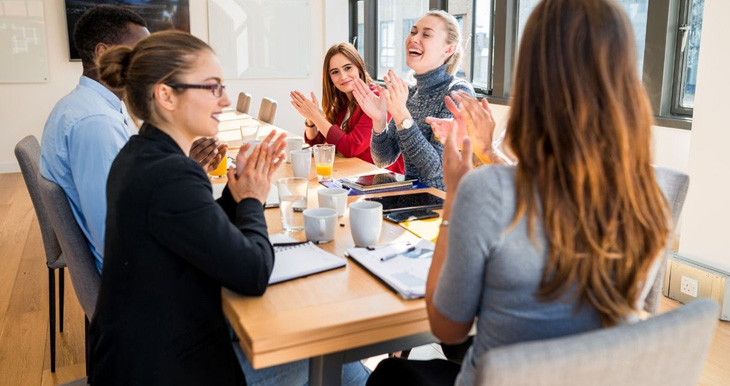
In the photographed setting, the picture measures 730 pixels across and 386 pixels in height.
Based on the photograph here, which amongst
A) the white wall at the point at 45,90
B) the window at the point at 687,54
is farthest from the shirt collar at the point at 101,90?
the white wall at the point at 45,90

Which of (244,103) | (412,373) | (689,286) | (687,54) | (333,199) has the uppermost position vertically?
(687,54)

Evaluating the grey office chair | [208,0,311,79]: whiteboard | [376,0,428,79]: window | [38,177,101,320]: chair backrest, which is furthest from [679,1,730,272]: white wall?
[208,0,311,79]: whiteboard

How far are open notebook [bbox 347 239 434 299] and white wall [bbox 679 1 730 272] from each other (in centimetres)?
173

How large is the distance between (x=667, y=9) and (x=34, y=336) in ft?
11.0

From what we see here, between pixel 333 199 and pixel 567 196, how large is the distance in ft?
2.86

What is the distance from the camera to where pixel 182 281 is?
1.17 metres

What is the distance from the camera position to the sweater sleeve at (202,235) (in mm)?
1101

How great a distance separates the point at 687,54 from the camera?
3164 mm

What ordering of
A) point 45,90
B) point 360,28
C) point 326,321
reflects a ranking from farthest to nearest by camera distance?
point 360,28
point 45,90
point 326,321

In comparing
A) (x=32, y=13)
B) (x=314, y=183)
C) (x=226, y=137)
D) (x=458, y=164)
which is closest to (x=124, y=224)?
(x=458, y=164)

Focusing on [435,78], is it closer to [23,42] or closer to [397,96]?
[397,96]

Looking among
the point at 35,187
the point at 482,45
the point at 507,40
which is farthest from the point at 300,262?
the point at 482,45

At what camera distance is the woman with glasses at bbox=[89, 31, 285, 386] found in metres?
1.12

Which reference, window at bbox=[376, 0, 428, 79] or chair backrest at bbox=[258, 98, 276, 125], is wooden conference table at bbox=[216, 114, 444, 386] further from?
window at bbox=[376, 0, 428, 79]
